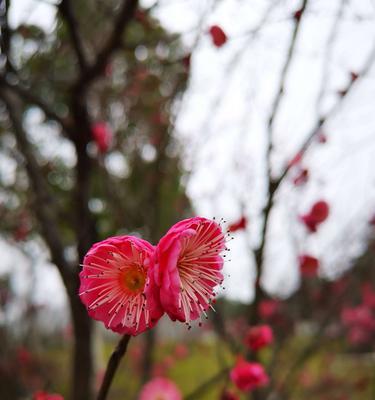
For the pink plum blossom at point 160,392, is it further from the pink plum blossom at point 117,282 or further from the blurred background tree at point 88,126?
the pink plum blossom at point 117,282

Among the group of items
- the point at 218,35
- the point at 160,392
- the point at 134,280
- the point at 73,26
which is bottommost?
the point at 134,280

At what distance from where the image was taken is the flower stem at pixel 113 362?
61cm

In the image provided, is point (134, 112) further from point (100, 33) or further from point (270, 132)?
point (270, 132)

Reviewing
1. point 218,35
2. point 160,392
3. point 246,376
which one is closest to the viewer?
point 246,376

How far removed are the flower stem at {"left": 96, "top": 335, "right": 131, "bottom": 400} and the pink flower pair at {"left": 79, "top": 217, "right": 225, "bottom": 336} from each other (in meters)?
0.02

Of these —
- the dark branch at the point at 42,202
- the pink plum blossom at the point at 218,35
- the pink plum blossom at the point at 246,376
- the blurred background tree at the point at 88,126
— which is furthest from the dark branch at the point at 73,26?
the pink plum blossom at the point at 246,376

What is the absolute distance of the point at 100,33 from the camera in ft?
9.89

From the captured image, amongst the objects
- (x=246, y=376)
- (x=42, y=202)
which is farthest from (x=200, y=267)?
(x=42, y=202)

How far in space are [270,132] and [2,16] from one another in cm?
108

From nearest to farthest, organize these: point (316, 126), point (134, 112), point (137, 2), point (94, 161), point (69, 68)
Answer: point (316, 126) < point (137, 2) < point (94, 161) < point (69, 68) < point (134, 112)

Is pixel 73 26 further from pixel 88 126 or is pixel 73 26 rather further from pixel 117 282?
pixel 117 282

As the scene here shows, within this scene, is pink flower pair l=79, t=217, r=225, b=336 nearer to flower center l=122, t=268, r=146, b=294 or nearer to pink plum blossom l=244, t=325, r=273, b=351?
flower center l=122, t=268, r=146, b=294

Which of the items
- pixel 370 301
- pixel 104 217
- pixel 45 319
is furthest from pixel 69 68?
pixel 45 319

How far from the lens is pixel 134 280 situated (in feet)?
2.35
